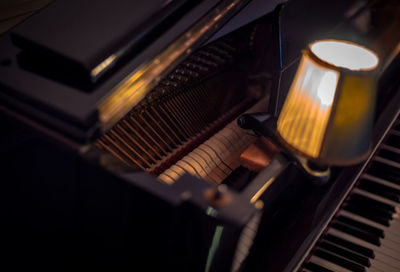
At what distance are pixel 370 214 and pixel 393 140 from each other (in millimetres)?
403

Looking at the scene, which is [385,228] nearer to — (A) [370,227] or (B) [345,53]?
(A) [370,227]

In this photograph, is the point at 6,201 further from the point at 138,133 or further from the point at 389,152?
the point at 389,152

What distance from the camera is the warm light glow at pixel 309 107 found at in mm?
1021

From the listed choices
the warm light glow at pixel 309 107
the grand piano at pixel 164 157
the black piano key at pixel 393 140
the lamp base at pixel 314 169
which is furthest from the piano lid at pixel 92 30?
the black piano key at pixel 393 140

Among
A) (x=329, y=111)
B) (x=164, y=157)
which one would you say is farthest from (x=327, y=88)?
(x=164, y=157)

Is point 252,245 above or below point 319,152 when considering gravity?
below

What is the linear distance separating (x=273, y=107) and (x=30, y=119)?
895 mm

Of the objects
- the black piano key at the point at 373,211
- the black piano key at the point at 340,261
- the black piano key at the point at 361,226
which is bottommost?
the black piano key at the point at 340,261

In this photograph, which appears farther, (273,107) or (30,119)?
(273,107)

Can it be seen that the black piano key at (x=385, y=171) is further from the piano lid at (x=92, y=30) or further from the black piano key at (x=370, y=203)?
the piano lid at (x=92, y=30)

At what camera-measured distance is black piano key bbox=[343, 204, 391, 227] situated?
1.49 metres

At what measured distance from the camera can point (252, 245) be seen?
121 cm

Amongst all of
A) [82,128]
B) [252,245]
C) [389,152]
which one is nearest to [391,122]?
[389,152]

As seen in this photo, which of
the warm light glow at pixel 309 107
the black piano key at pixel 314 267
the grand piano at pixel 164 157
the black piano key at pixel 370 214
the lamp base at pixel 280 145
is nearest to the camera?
the grand piano at pixel 164 157
